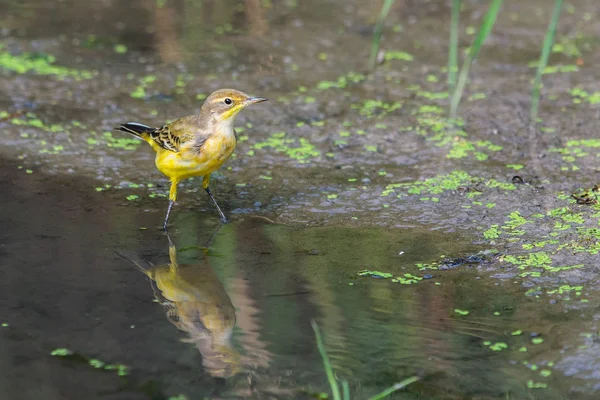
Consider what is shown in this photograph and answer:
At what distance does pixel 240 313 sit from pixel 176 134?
91.7 inches

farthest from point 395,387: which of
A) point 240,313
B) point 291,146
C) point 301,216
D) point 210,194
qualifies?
point 291,146

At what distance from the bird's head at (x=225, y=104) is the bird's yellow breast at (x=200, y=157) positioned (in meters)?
0.19

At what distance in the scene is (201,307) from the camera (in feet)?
19.0

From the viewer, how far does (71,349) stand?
512cm

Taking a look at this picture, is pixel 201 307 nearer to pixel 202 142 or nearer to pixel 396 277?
pixel 396 277

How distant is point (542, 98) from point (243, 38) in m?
4.46

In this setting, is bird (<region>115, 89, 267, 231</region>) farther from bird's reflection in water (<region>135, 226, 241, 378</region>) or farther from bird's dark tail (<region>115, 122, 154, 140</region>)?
bird's reflection in water (<region>135, 226, 241, 378</region>)

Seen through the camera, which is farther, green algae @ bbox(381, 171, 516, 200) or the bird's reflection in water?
green algae @ bbox(381, 171, 516, 200)

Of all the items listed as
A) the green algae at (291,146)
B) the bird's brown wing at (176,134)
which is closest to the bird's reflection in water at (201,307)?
the bird's brown wing at (176,134)

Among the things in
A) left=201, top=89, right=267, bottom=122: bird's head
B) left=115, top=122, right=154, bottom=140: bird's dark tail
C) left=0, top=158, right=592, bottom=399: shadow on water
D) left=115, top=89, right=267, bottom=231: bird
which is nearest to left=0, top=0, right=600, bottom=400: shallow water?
left=0, top=158, right=592, bottom=399: shadow on water

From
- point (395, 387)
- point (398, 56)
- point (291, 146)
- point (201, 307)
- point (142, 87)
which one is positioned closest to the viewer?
point (395, 387)

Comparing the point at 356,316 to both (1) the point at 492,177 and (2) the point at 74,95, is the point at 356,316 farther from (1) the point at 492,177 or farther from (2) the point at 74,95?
(2) the point at 74,95

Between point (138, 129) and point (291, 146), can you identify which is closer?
point (138, 129)

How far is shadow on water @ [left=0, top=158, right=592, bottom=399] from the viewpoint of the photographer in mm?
4836
